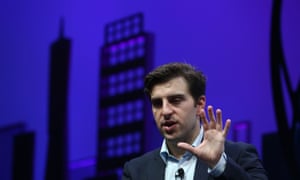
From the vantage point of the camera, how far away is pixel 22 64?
4.68 meters

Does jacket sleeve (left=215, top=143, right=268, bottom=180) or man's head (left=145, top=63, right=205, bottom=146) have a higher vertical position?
man's head (left=145, top=63, right=205, bottom=146)

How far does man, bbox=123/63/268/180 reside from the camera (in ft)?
6.30

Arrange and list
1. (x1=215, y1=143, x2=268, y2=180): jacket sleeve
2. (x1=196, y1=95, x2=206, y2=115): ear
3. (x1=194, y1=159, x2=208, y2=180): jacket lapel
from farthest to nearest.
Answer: (x1=196, y1=95, x2=206, y2=115): ear
(x1=194, y1=159, x2=208, y2=180): jacket lapel
(x1=215, y1=143, x2=268, y2=180): jacket sleeve

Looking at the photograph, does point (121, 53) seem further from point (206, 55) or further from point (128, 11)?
point (206, 55)

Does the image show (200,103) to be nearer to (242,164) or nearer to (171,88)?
(171,88)

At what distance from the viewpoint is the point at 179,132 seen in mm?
1944

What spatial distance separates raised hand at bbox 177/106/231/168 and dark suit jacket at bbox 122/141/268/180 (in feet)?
0.14

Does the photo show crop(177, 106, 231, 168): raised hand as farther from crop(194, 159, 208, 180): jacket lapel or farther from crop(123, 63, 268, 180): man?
crop(194, 159, 208, 180): jacket lapel

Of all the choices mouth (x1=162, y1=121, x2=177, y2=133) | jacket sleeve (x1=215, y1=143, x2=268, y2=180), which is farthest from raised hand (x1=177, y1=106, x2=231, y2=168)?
mouth (x1=162, y1=121, x2=177, y2=133)

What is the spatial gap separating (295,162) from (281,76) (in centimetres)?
47

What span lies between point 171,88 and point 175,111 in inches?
3.3

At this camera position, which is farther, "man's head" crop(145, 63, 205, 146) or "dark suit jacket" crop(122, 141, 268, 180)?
"man's head" crop(145, 63, 205, 146)

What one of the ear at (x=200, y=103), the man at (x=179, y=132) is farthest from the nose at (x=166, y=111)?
the ear at (x=200, y=103)

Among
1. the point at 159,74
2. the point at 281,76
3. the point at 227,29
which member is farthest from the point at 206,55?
the point at 159,74
